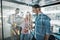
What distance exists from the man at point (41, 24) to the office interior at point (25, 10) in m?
0.04

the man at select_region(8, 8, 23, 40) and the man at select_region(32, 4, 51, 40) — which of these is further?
the man at select_region(8, 8, 23, 40)

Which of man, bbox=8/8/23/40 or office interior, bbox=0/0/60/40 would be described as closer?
office interior, bbox=0/0/60/40

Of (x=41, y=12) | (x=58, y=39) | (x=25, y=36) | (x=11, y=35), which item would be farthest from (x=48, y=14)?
(x=11, y=35)

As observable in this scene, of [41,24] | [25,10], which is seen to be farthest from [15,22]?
[41,24]

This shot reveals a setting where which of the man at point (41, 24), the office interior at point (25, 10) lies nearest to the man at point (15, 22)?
the office interior at point (25, 10)

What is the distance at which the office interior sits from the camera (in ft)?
3.91

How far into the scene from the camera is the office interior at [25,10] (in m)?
1.19

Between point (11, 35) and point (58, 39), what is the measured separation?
28.4 inches

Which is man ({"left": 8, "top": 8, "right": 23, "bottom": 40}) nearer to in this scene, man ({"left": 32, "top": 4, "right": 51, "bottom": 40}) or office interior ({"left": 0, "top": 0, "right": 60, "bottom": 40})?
office interior ({"left": 0, "top": 0, "right": 60, "bottom": 40})

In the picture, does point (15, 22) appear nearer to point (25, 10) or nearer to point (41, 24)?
point (25, 10)

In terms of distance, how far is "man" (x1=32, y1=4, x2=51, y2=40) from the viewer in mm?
1269

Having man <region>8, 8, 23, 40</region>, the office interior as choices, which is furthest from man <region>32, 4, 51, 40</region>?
man <region>8, 8, 23, 40</region>

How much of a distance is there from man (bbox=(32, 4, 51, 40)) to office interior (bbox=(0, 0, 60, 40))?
0.04 metres

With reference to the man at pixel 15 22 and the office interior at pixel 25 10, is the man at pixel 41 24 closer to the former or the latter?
the office interior at pixel 25 10
